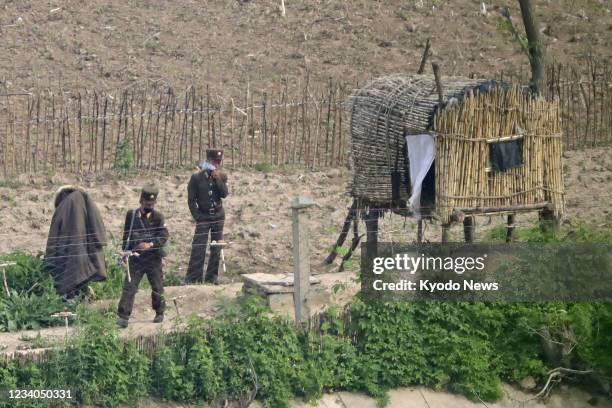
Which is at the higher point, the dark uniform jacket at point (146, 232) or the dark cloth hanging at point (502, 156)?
the dark cloth hanging at point (502, 156)

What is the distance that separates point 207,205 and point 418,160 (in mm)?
2692

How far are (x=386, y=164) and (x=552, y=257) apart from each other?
195 centimetres

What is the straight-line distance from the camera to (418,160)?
39.3ft

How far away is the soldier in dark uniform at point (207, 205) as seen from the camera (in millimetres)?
13352

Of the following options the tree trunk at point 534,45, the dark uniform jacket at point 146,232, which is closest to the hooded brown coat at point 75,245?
the dark uniform jacket at point 146,232

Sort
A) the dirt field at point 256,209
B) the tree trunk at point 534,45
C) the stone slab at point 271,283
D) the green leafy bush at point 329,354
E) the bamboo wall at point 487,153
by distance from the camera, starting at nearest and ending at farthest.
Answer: the green leafy bush at point 329,354
the stone slab at point 271,283
the bamboo wall at point 487,153
the tree trunk at point 534,45
the dirt field at point 256,209

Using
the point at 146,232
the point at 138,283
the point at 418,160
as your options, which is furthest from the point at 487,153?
the point at 138,283

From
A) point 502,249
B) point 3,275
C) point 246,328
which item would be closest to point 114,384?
point 246,328

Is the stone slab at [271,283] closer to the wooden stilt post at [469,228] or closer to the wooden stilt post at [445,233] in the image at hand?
the wooden stilt post at [445,233]

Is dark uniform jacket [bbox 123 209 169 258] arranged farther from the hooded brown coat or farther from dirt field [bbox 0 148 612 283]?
dirt field [bbox 0 148 612 283]

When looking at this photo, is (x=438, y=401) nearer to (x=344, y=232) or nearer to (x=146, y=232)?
(x=344, y=232)

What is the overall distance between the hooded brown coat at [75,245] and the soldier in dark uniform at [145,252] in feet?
1.89

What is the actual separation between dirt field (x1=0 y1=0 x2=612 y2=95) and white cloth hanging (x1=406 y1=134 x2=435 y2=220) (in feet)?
25.0

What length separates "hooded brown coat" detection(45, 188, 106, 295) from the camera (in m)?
11.9
